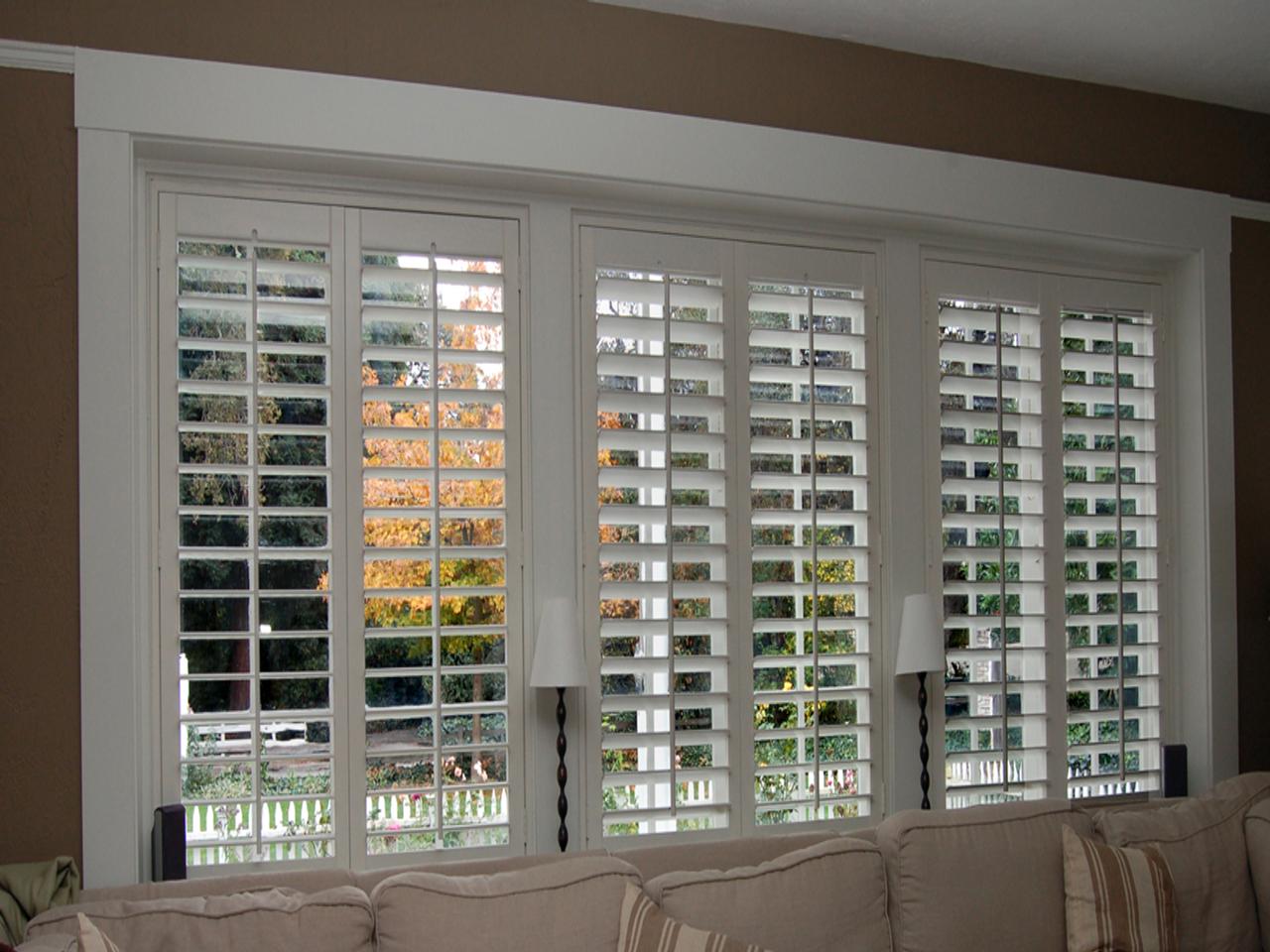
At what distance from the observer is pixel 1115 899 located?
8.61 feet

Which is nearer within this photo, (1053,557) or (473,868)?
(473,868)

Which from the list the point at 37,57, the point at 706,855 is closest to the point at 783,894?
the point at 706,855

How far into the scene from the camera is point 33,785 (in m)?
2.43

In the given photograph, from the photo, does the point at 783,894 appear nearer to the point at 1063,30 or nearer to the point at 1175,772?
the point at 1175,772

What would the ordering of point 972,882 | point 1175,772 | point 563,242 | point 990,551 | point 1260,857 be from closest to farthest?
point 972,882, point 1260,857, point 563,242, point 990,551, point 1175,772

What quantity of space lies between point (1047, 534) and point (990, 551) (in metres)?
0.22

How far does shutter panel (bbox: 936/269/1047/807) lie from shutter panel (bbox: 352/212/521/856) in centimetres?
137

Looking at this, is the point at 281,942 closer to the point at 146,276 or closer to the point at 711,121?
the point at 146,276

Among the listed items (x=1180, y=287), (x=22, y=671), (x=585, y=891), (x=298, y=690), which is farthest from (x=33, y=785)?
(x=1180, y=287)

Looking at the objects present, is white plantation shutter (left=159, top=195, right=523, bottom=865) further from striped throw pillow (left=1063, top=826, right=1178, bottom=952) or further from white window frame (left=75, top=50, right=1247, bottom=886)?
striped throw pillow (left=1063, top=826, right=1178, bottom=952)

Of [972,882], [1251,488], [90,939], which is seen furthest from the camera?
[1251,488]

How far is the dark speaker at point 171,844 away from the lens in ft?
8.20

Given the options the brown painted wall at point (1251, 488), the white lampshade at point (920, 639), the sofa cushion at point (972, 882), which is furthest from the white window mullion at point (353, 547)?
the brown painted wall at point (1251, 488)

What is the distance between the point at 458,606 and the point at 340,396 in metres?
0.61
